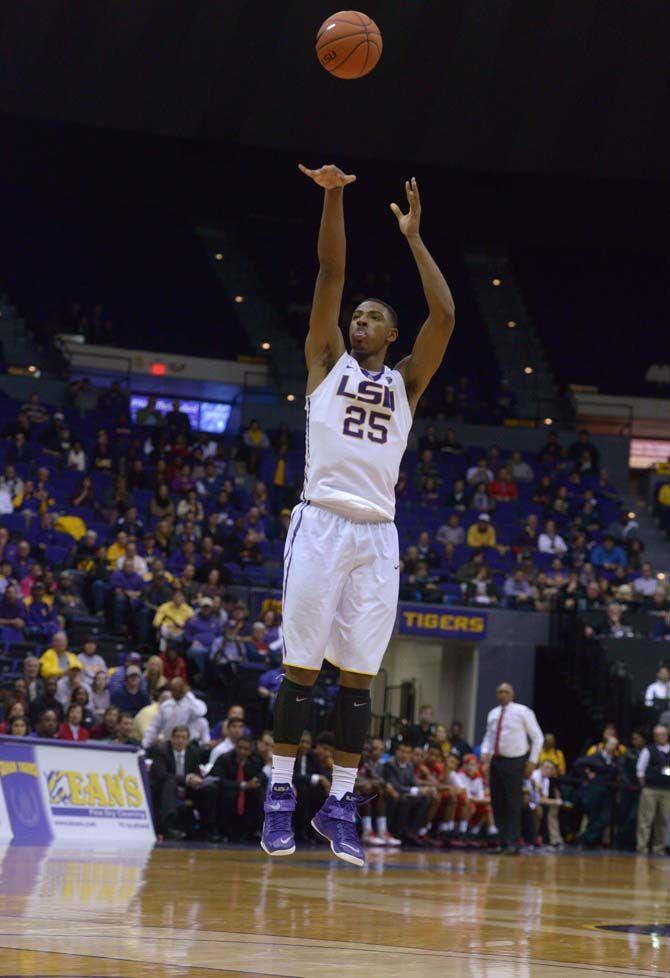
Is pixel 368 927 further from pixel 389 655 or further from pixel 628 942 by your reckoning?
pixel 389 655

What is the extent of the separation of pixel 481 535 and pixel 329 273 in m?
19.3

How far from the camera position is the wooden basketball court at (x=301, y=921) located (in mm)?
4793

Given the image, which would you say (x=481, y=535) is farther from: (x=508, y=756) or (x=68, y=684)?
(x=68, y=684)

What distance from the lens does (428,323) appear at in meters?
6.43

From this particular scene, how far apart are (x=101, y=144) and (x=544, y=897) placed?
21900 mm

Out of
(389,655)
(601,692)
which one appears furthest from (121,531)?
(601,692)

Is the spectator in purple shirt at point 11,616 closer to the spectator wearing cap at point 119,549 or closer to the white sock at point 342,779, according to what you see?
the spectator wearing cap at point 119,549

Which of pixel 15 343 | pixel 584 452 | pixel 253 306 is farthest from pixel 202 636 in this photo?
pixel 253 306

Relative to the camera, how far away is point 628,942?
616 centimetres

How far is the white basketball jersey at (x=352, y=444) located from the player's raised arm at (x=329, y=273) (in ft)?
0.35

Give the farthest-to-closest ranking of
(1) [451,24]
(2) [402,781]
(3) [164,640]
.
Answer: (1) [451,24]
(3) [164,640]
(2) [402,781]

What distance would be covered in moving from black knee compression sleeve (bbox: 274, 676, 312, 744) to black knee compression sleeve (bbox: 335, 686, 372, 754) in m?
0.18

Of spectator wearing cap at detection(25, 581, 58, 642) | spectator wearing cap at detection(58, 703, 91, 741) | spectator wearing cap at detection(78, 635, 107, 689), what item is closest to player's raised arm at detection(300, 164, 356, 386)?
spectator wearing cap at detection(58, 703, 91, 741)

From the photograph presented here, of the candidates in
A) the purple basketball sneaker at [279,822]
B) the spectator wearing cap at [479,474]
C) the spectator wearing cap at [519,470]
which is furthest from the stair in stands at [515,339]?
the purple basketball sneaker at [279,822]
